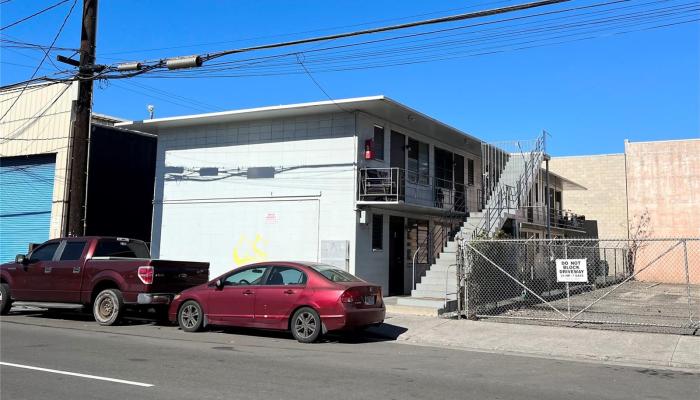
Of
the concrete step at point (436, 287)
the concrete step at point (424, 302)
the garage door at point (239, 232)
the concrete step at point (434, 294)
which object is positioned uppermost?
the garage door at point (239, 232)

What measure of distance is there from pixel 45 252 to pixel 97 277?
2059 millimetres

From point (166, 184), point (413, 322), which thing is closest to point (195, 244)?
point (166, 184)

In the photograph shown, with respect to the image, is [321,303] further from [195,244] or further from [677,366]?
[195,244]

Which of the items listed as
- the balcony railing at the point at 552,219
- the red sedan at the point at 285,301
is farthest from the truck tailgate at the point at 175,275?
the balcony railing at the point at 552,219

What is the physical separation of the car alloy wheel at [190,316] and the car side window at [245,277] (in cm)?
91

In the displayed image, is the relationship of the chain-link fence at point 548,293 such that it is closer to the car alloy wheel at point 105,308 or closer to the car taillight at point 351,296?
the car taillight at point 351,296

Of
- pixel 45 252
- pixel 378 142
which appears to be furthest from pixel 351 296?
pixel 378 142

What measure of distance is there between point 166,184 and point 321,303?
1192cm

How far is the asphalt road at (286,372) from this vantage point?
22.0ft

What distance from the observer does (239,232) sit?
18.9 m

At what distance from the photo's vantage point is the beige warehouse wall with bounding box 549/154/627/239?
37.2 metres

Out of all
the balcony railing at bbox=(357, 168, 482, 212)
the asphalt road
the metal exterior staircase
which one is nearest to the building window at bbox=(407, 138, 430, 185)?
the balcony railing at bbox=(357, 168, 482, 212)

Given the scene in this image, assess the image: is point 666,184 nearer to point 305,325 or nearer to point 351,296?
point 351,296

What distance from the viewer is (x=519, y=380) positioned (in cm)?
779
